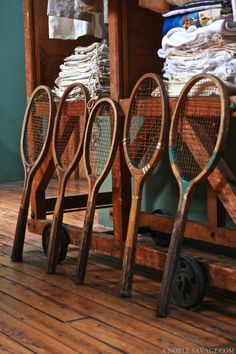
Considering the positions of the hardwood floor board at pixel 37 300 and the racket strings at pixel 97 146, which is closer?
the hardwood floor board at pixel 37 300

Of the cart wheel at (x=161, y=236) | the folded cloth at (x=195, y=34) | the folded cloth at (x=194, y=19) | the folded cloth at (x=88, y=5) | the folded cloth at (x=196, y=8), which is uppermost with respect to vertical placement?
the folded cloth at (x=88, y=5)

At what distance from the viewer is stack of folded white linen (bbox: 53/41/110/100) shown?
3674 millimetres

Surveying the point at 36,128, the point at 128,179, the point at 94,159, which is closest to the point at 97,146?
the point at 94,159

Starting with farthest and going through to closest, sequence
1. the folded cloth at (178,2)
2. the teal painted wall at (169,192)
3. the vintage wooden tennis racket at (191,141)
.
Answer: the teal painted wall at (169,192), the folded cloth at (178,2), the vintage wooden tennis racket at (191,141)

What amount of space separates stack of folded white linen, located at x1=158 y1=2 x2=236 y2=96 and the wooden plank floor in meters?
0.91

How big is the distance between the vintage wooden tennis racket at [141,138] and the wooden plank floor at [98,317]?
22cm

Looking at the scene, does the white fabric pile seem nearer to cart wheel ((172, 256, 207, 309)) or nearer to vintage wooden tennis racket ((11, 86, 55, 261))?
vintage wooden tennis racket ((11, 86, 55, 261))

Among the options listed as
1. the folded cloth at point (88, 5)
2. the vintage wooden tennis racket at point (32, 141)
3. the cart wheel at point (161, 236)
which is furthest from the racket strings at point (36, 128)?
the cart wheel at point (161, 236)

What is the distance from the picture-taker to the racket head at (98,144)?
3092 millimetres

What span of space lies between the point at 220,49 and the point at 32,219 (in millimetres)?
1651

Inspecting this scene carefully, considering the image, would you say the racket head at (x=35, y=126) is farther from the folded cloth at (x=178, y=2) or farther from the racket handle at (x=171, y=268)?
the racket handle at (x=171, y=268)

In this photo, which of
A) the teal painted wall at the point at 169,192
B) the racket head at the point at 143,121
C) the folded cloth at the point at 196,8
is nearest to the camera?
the folded cloth at the point at 196,8

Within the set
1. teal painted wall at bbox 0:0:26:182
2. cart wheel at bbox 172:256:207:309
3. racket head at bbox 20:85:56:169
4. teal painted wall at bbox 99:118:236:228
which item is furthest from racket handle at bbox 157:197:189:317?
teal painted wall at bbox 0:0:26:182

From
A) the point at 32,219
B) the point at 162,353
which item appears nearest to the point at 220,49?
the point at 162,353
